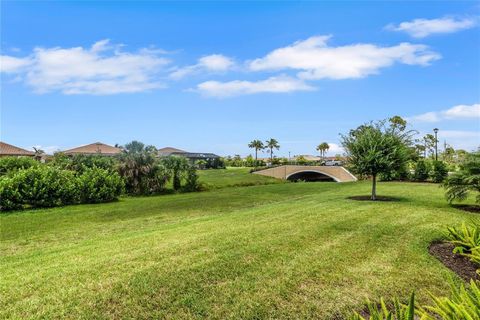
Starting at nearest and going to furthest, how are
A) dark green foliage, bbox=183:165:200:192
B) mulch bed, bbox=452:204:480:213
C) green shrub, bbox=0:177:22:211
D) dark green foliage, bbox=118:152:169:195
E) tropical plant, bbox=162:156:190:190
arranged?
mulch bed, bbox=452:204:480:213
green shrub, bbox=0:177:22:211
dark green foliage, bbox=118:152:169:195
tropical plant, bbox=162:156:190:190
dark green foliage, bbox=183:165:200:192

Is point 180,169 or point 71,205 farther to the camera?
point 180,169

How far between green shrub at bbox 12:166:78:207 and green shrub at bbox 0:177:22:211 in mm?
204

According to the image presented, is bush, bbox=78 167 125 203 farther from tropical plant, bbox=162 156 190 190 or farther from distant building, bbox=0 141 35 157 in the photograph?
distant building, bbox=0 141 35 157

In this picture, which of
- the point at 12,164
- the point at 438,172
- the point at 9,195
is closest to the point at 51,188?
the point at 9,195

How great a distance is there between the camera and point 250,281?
5223 millimetres

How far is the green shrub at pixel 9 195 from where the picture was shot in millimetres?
15062

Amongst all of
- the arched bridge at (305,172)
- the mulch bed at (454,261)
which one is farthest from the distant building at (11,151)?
the mulch bed at (454,261)

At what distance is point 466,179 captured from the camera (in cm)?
1309

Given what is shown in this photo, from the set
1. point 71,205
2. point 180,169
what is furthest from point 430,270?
point 180,169

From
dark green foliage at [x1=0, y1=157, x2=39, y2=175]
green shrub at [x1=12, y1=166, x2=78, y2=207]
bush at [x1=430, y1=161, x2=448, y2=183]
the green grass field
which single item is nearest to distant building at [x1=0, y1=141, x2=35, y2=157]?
dark green foliage at [x1=0, y1=157, x2=39, y2=175]

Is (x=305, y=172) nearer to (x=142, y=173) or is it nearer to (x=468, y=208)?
(x=142, y=173)

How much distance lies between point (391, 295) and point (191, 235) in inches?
177

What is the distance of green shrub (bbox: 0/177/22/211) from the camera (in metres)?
15.1

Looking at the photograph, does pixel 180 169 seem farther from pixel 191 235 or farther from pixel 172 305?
pixel 172 305
